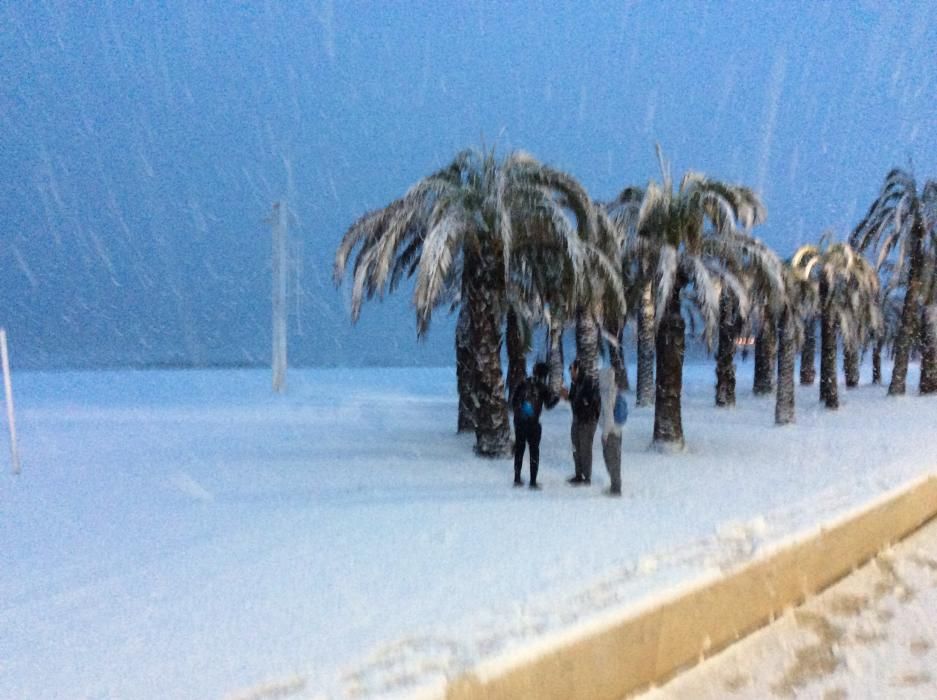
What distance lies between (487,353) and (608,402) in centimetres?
401

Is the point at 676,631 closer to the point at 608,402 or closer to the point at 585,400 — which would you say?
the point at 608,402

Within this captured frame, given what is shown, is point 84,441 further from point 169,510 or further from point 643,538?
point 643,538

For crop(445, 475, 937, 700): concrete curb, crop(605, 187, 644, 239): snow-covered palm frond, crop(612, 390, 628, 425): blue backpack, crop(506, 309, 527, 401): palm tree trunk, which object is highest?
crop(605, 187, 644, 239): snow-covered palm frond

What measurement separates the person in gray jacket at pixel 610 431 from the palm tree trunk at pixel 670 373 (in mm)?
5654

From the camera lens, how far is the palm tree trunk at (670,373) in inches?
619

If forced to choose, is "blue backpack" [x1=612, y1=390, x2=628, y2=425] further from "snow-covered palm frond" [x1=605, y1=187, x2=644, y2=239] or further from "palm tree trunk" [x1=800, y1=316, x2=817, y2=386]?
"palm tree trunk" [x1=800, y1=316, x2=817, y2=386]

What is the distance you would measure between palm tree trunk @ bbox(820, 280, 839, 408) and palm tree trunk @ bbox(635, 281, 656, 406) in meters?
5.08

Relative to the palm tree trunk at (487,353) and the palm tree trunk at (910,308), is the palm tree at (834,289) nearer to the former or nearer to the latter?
the palm tree trunk at (910,308)

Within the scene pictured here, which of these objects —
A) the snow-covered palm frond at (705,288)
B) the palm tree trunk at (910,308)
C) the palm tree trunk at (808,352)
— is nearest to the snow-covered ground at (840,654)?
the snow-covered palm frond at (705,288)

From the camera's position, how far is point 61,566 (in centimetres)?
702

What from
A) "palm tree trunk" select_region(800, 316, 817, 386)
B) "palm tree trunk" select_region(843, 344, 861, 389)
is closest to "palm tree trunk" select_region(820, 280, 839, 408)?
"palm tree trunk" select_region(800, 316, 817, 386)

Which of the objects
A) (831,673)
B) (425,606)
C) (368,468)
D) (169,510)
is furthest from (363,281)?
(831,673)

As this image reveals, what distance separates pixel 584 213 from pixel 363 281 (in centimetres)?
403

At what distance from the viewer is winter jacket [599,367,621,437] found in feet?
33.6
